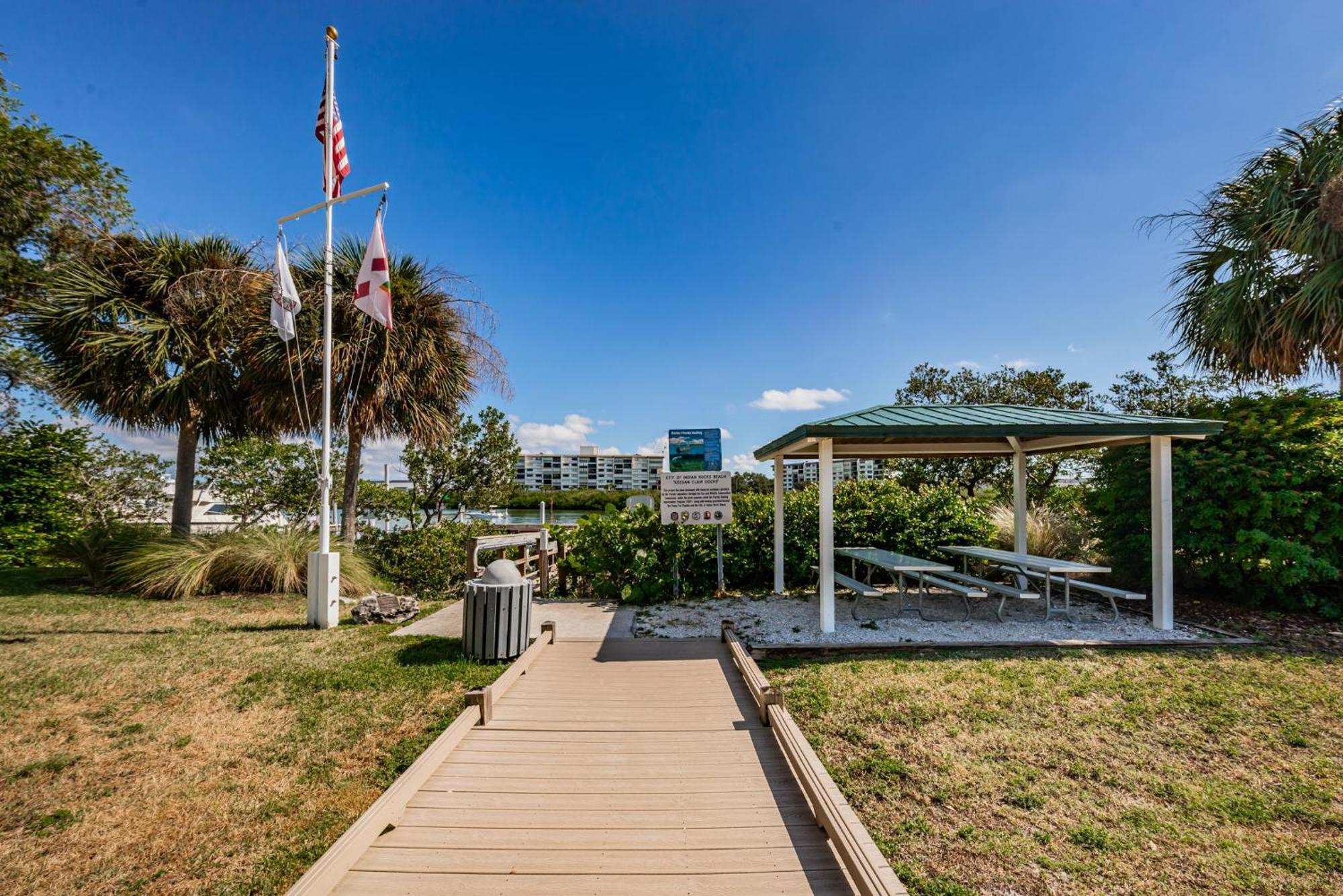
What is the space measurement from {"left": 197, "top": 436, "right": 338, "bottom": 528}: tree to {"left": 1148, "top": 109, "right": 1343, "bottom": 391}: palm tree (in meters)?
17.3

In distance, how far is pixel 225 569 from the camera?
29.5 feet

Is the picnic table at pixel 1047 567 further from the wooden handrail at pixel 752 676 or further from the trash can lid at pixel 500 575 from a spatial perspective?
the trash can lid at pixel 500 575

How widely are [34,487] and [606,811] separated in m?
8.49

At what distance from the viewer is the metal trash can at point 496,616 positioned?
545 cm

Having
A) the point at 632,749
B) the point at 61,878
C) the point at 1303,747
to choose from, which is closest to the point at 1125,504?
the point at 1303,747

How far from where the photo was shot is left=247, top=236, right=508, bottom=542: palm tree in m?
10.0

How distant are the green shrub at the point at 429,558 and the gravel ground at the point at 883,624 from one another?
16.3ft

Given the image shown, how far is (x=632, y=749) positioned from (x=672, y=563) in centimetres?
508

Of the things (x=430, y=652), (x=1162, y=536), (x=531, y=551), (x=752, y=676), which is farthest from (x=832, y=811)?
(x=531, y=551)

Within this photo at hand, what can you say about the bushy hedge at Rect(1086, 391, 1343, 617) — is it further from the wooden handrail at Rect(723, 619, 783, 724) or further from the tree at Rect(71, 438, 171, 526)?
the tree at Rect(71, 438, 171, 526)

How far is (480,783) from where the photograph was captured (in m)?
3.14

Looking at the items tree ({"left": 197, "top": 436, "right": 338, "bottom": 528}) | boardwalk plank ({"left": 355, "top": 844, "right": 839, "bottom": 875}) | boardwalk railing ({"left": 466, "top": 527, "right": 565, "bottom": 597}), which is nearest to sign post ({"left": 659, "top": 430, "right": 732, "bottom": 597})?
boardwalk railing ({"left": 466, "top": 527, "right": 565, "bottom": 597})

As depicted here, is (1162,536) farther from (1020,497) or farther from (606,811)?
(606,811)

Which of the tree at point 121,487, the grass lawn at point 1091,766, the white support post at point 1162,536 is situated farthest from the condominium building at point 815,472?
the tree at point 121,487
